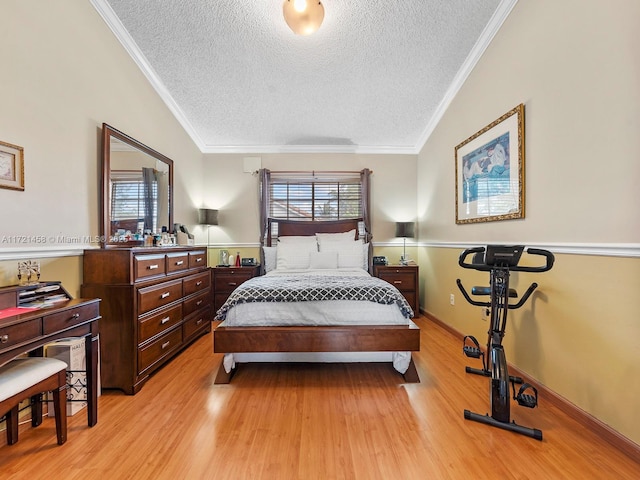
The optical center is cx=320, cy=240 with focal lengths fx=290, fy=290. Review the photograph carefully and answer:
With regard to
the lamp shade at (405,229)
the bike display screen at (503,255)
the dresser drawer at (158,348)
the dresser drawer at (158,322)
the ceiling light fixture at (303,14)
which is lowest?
the dresser drawer at (158,348)

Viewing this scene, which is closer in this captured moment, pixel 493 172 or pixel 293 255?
pixel 493 172

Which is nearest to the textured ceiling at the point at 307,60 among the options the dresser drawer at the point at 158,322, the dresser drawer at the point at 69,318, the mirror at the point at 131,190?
the mirror at the point at 131,190

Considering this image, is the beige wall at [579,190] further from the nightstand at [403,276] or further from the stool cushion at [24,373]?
the stool cushion at [24,373]

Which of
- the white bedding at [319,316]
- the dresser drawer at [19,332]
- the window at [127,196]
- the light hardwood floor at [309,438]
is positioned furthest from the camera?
the window at [127,196]

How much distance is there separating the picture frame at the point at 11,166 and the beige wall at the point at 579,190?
130 inches

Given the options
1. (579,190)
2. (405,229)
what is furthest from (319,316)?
(405,229)

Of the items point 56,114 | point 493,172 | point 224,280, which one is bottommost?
point 224,280

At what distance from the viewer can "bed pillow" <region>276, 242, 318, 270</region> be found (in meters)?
3.80

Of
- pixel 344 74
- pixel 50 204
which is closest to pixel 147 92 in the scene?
pixel 50 204

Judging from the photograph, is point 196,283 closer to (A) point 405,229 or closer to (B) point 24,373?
(B) point 24,373

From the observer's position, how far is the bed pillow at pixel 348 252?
3.86 meters

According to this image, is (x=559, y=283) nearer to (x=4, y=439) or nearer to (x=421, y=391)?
(x=421, y=391)

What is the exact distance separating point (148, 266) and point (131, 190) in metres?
0.86

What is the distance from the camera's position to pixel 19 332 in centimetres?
132
